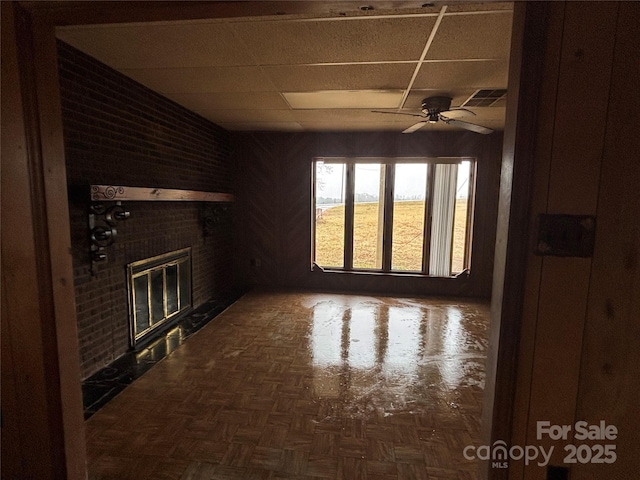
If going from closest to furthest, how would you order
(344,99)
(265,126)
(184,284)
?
(344,99) → (184,284) → (265,126)

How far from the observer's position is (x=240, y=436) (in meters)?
1.80

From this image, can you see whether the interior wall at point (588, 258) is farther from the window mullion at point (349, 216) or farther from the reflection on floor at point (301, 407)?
the window mullion at point (349, 216)

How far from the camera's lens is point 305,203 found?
4.90 meters

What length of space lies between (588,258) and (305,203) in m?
4.32

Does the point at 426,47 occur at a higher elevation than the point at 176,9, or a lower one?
higher

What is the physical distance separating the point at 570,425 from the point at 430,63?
7.51 feet

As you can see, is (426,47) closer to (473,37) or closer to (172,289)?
(473,37)

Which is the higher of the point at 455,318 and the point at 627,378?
the point at 627,378

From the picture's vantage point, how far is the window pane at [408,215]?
4676 millimetres

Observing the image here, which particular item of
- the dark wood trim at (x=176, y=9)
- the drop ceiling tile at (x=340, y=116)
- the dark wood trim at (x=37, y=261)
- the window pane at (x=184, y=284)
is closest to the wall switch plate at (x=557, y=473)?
the dark wood trim at (x=176, y=9)

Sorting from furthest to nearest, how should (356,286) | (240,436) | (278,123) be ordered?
(356,286)
(278,123)
(240,436)

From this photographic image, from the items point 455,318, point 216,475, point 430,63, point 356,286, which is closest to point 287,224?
point 356,286

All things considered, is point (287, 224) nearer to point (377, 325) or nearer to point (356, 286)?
point (356, 286)

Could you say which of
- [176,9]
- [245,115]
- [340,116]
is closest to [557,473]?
[176,9]
